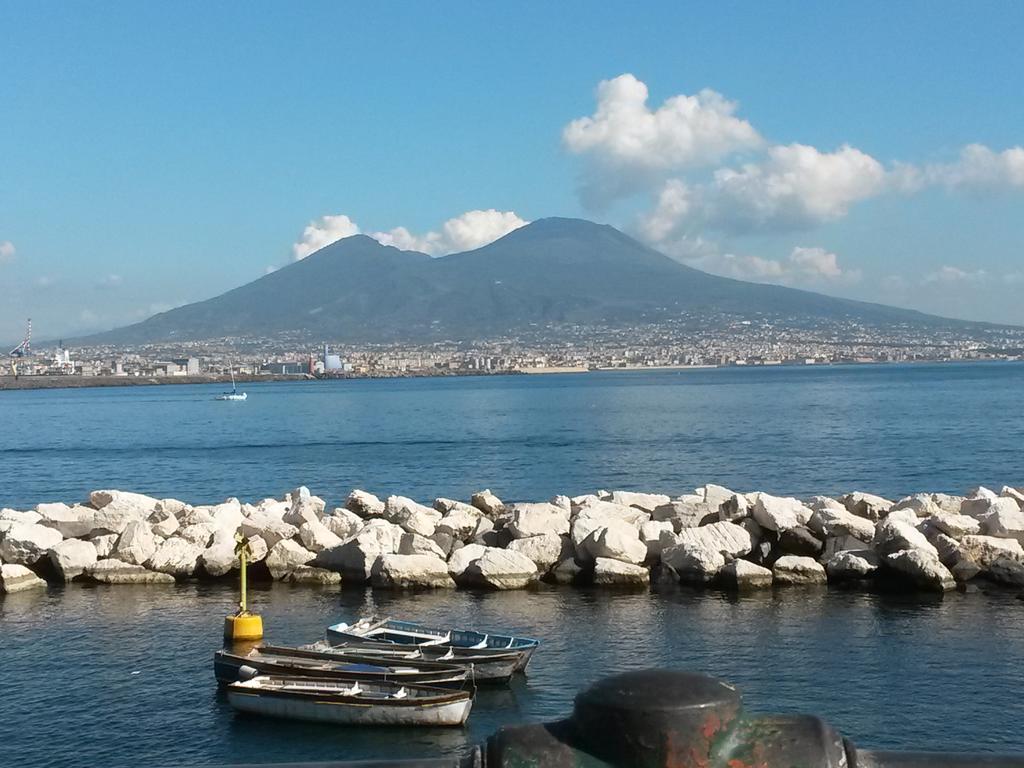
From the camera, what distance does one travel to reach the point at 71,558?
73.3 feet

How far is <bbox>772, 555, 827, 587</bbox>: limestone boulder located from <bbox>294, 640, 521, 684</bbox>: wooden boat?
7.09m

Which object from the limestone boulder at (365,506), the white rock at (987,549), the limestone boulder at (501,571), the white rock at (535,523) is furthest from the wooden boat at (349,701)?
the limestone boulder at (365,506)

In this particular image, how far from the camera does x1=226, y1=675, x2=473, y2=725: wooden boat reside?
13.5 metres

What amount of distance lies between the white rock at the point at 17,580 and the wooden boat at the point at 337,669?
308 inches

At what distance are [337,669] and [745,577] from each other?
8412 millimetres

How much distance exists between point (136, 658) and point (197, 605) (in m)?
3.52

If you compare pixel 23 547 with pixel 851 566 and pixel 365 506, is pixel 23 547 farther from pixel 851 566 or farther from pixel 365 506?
pixel 851 566

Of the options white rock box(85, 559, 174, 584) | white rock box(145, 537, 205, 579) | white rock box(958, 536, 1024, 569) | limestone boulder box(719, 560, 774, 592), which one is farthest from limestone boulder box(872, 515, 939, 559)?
white rock box(85, 559, 174, 584)

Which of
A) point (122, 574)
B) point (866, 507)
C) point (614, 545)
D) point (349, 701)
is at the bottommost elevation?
point (349, 701)

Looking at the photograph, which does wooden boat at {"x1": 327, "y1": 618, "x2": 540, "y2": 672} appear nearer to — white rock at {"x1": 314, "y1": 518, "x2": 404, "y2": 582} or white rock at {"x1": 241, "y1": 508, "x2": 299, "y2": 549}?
white rock at {"x1": 314, "y1": 518, "x2": 404, "y2": 582}

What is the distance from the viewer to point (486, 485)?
1690 inches

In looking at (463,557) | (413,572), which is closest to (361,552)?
(413,572)

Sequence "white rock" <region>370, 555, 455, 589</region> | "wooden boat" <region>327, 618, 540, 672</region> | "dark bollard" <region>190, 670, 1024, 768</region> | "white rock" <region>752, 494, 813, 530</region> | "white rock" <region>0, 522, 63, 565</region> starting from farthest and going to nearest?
1. "white rock" <region>0, 522, 63, 565</region>
2. "white rock" <region>752, 494, 813, 530</region>
3. "white rock" <region>370, 555, 455, 589</region>
4. "wooden boat" <region>327, 618, 540, 672</region>
5. "dark bollard" <region>190, 670, 1024, 768</region>

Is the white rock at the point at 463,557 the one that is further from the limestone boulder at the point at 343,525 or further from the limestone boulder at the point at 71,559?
the limestone boulder at the point at 71,559
